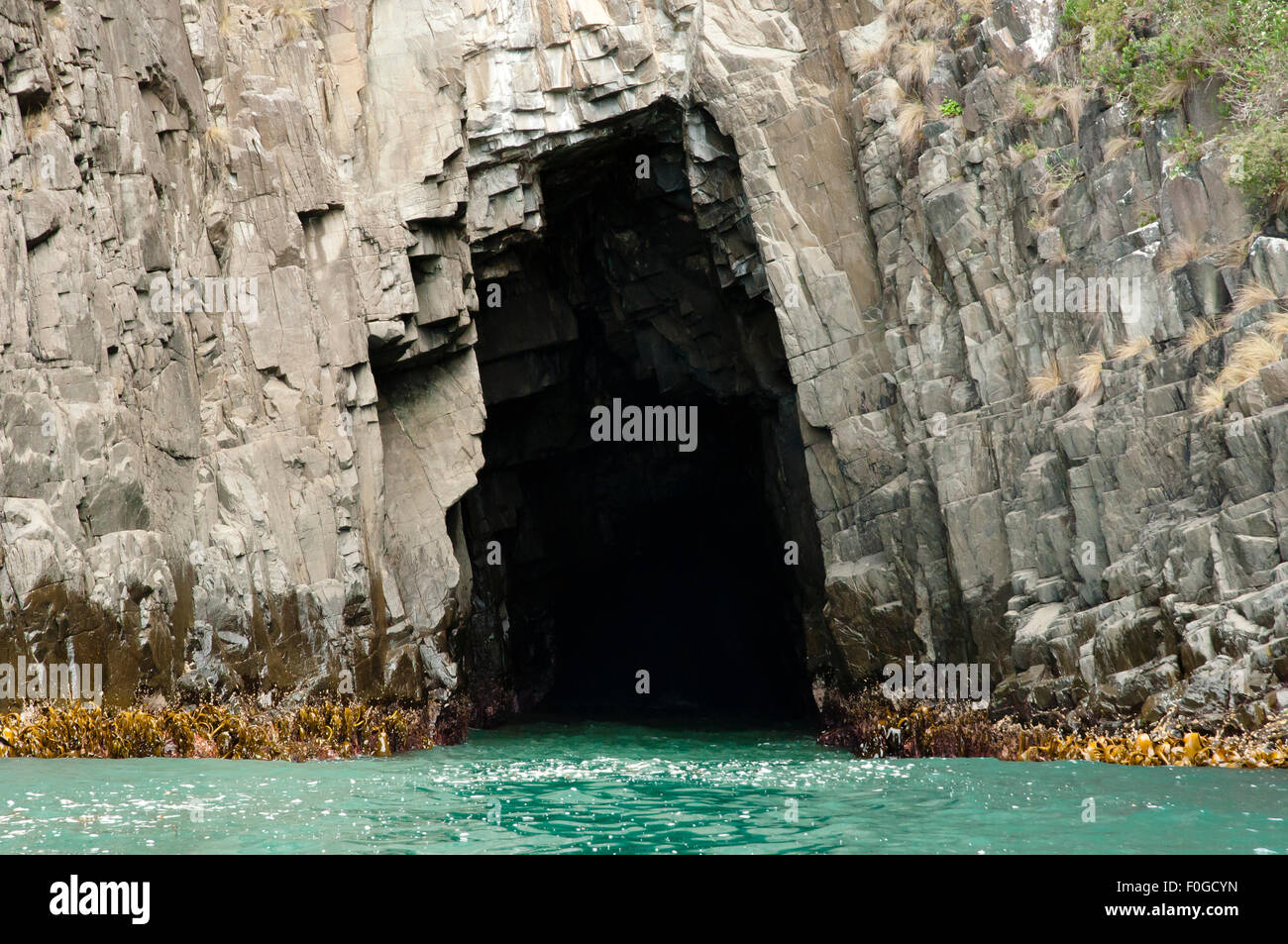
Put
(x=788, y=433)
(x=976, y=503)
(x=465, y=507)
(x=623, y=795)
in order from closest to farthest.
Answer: (x=623, y=795), (x=976, y=503), (x=788, y=433), (x=465, y=507)

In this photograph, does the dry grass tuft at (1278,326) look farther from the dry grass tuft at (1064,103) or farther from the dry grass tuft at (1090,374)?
the dry grass tuft at (1064,103)

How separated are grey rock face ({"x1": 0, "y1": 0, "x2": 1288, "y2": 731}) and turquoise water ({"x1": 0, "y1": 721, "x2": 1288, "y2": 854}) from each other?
2974mm

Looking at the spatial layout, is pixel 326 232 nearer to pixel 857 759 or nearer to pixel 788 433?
pixel 788 433

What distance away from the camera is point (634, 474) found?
41.9m

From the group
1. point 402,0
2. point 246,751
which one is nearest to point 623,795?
point 246,751

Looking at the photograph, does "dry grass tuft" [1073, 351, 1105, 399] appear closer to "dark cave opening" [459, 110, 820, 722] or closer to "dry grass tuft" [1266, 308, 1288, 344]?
"dry grass tuft" [1266, 308, 1288, 344]

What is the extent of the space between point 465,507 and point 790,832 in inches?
926

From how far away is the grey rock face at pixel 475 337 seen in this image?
20.5 m

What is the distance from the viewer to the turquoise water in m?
12.5

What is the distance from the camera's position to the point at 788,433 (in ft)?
107

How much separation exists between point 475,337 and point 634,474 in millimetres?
13462

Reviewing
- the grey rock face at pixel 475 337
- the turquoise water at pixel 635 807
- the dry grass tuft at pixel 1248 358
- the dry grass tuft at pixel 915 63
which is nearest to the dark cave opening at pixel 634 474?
the grey rock face at pixel 475 337

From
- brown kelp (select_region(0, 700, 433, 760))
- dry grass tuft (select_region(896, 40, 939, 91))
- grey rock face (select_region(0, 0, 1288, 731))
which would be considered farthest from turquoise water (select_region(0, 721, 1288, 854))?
dry grass tuft (select_region(896, 40, 939, 91))

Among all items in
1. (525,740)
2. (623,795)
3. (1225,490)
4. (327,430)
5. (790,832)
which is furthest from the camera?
(525,740)
